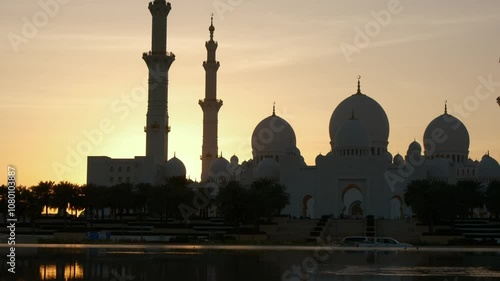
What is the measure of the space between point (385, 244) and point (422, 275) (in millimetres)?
23093

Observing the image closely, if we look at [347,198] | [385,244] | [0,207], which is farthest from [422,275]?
[347,198]

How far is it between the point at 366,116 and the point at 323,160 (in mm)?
7694

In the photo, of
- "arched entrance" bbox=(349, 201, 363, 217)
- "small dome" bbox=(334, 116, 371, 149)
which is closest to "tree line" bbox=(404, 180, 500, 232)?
"small dome" bbox=(334, 116, 371, 149)

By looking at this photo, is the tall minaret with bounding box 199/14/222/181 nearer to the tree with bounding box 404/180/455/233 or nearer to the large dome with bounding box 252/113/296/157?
the large dome with bounding box 252/113/296/157

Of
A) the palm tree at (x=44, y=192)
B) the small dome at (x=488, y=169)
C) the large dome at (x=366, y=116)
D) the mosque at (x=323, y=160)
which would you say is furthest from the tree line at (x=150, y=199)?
the small dome at (x=488, y=169)

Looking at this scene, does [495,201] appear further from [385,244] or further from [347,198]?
[347,198]

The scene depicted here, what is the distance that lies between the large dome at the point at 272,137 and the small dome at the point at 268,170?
536 cm

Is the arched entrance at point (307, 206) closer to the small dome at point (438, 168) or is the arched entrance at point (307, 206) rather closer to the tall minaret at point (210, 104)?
the small dome at point (438, 168)

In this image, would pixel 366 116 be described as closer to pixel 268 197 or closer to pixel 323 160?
pixel 323 160

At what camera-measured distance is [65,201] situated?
7069cm

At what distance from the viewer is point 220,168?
98188mm

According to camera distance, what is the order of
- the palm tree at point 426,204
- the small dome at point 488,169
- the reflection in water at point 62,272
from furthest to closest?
the small dome at point 488,169
the palm tree at point 426,204
the reflection in water at point 62,272

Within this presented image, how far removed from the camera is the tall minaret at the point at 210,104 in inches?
3957

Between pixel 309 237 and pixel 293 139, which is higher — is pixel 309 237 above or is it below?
below
